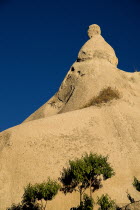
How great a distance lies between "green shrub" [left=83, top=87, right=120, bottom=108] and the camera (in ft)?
221

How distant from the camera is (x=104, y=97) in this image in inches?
2694

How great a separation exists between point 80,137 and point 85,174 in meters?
11.9

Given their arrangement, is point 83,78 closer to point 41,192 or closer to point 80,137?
point 80,137

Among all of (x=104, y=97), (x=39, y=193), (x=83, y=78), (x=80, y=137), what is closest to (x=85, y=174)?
(x=39, y=193)

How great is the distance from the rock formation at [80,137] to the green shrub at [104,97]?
9.1 inches

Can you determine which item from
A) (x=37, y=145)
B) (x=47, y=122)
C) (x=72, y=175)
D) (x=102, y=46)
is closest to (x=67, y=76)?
(x=102, y=46)

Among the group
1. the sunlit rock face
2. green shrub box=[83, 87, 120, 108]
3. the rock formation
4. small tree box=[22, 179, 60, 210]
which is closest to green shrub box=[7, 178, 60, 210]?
small tree box=[22, 179, 60, 210]

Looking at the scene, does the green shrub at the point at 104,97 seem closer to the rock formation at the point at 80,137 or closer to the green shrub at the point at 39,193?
the rock formation at the point at 80,137

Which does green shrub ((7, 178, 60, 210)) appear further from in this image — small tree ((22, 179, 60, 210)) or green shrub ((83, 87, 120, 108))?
green shrub ((83, 87, 120, 108))

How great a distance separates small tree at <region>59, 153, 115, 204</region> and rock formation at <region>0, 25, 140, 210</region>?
1.20 meters

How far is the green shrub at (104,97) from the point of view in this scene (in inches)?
2653

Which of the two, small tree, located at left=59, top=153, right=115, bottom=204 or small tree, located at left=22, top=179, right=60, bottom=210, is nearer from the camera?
small tree, located at left=22, top=179, right=60, bottom=210

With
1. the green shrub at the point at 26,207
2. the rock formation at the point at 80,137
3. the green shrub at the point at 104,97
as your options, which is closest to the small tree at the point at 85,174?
the rock formation at the point at 80,137

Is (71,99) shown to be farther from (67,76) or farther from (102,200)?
(102,200)
